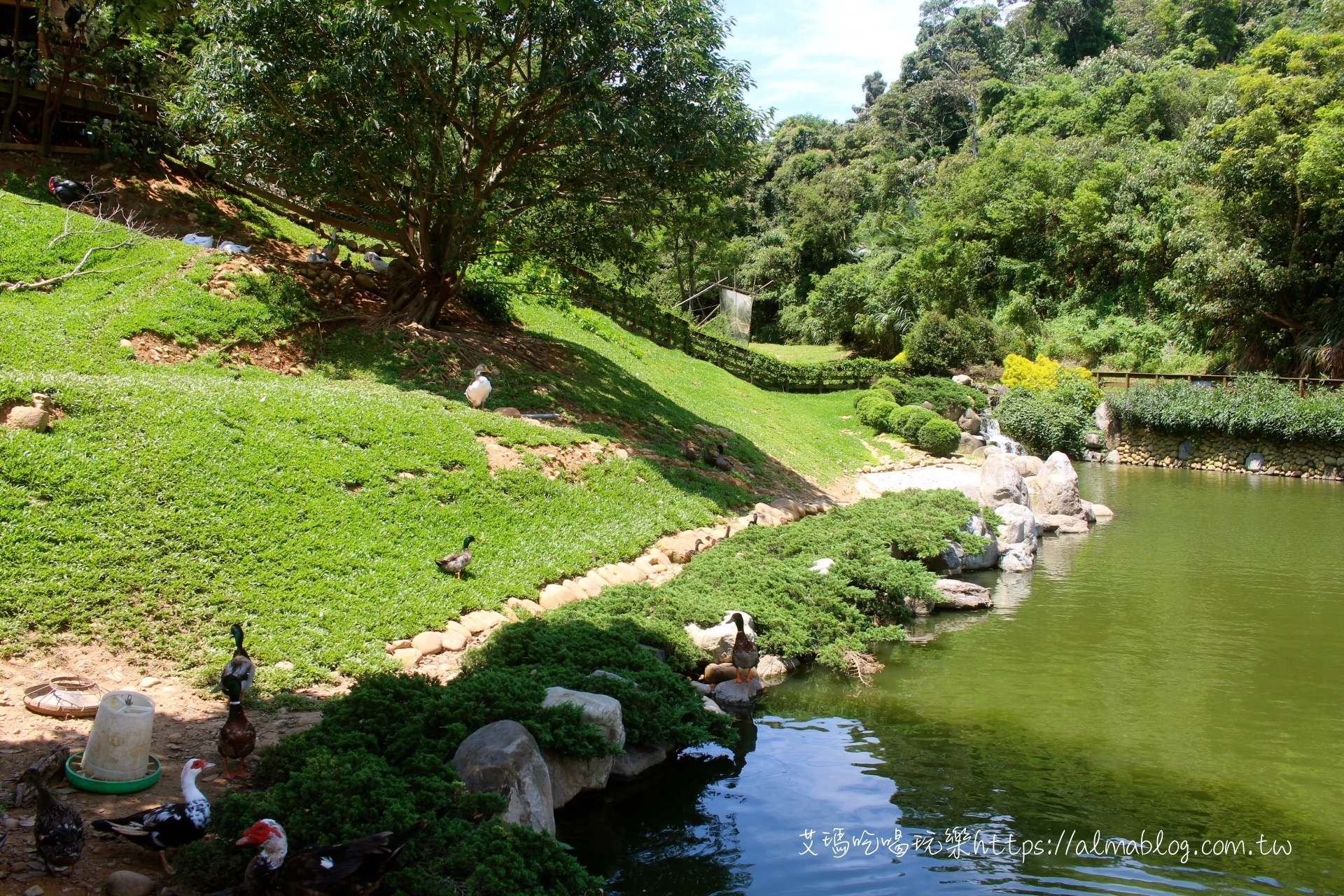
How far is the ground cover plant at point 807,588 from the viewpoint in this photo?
8.70 m

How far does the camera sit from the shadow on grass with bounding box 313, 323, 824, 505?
13547mm

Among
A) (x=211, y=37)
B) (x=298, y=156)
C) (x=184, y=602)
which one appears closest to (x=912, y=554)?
(x=184, y=602)

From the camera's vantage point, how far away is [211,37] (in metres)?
14.7

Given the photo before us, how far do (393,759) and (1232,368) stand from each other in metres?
33.2

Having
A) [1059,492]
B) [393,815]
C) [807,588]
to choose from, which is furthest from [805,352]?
[393,815]

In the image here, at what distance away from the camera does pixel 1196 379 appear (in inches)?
1140

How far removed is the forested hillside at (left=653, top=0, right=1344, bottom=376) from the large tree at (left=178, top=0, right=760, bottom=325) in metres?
1.74

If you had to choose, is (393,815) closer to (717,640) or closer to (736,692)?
(736,692)

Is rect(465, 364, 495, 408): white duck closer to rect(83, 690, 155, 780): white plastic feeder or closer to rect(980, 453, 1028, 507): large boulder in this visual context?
rect(83, 690, 155, 780): white plastic feeder

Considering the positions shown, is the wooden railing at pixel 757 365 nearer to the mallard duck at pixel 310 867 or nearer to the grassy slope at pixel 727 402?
the grassy slope at pixel 727 402

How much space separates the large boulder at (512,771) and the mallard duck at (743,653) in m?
2.90

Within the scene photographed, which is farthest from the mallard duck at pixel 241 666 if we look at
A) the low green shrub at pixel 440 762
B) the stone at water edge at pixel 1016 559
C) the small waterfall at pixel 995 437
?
the small waterfall at pixel 995 437

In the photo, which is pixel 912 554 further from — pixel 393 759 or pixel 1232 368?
pixel 1232 368

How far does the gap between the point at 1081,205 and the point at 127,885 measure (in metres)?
41.4
